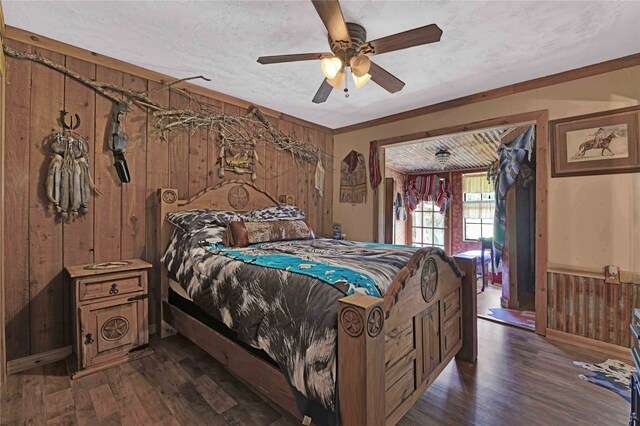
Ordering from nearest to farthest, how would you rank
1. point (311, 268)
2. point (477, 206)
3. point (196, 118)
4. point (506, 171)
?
point (311, 268), point (196, 118), point (506, 171), point (477, 206)

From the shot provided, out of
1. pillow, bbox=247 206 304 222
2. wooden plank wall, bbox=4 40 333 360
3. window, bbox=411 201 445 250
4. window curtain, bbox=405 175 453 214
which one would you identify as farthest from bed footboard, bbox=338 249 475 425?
window, bbox=411 201 445 250

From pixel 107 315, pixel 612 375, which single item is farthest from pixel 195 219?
pixel 612 375

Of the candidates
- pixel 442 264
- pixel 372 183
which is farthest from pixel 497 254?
pixel 442 264

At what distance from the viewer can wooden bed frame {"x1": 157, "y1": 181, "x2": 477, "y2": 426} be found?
3.71 feet

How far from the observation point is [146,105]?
8.80 ft

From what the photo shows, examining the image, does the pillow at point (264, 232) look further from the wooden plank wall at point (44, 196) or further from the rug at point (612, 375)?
the rug at point (612, 375)

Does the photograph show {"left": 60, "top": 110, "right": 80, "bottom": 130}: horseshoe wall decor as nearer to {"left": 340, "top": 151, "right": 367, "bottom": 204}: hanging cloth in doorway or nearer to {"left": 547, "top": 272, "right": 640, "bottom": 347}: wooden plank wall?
{"left": 340, "top": 151, "right": 367, "bottom": 204}: hanging cloth in doorway

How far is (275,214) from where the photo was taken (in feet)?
10.7

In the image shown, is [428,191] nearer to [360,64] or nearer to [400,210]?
[400,210]

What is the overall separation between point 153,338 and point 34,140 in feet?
6.02

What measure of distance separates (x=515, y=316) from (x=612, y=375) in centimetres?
126

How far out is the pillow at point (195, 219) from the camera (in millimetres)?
2476

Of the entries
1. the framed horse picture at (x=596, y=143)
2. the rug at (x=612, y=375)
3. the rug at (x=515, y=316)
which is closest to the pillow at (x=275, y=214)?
the rug at (x=515, y=316)

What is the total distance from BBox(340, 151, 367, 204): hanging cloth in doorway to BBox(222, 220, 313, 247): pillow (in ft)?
4.69
